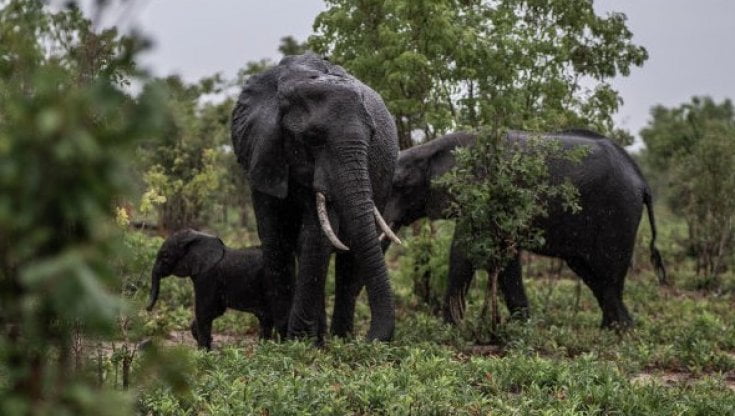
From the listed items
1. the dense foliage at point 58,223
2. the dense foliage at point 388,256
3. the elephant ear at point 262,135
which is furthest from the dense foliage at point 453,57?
the dense foliage at point 58,223

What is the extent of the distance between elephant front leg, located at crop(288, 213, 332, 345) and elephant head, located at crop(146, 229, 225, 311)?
1081 mm

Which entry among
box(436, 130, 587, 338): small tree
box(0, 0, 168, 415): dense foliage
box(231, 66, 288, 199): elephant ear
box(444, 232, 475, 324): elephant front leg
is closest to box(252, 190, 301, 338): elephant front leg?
box(231, 66, 288, 199): elephant ear

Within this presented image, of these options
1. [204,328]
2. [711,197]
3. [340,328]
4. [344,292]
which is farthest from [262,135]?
[711,197]

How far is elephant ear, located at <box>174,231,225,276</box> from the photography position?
29.7ft

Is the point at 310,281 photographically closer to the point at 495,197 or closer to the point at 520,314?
the point at 495,197

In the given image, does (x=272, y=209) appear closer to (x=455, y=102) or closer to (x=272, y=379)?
(x=272, y=379)

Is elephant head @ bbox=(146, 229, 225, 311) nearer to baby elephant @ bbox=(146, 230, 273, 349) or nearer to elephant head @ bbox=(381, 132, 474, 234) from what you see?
baby elephant @ bbox=(146, 230, 273, 349)

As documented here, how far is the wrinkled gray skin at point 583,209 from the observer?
1088cm

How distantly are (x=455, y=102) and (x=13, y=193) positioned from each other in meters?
Answer: 11.3

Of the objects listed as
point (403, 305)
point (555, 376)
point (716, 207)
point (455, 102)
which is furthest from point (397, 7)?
point (716, 207)

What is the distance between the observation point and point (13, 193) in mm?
1587

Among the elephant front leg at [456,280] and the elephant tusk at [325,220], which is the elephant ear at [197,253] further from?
the elephant front leg at [456,280]

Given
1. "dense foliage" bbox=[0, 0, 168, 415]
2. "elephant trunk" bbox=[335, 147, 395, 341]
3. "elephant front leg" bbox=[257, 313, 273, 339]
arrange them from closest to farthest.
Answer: "dense foliage" bbox=[0, 0, 168, 415]
"elephant trunk" bbox=[335, 147, 395, 341]
"elephant front leg" bbox=[257, 313, 273, 339]

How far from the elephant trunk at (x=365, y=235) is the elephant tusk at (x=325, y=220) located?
0.36 feet
